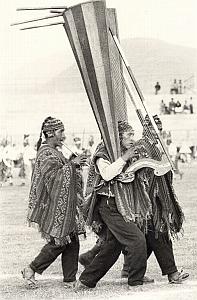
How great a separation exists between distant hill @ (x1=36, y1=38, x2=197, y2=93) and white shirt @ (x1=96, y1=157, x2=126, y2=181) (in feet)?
16.9

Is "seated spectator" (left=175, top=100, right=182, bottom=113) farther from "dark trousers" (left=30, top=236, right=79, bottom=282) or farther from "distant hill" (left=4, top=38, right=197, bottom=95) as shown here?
"dark trousers" (left=30, top=236, right=79, bottom=282)

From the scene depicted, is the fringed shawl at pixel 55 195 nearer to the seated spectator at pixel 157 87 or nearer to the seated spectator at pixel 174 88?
the seated spectator at pixel 157 87

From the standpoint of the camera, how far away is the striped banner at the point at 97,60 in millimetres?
7816

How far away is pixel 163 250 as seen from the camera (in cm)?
805

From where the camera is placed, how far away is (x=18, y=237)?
1067 centimetres

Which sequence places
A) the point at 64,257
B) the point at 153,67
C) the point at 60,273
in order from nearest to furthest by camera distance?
the point at 64,257, the point at 60,273, the point at 153,67

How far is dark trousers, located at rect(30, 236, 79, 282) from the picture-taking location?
26.3ft

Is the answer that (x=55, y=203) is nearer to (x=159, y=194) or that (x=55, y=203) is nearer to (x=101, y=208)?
(x=101, y=208)

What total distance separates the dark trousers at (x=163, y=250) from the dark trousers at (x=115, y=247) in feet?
0.69

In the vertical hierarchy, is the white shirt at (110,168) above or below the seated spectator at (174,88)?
below

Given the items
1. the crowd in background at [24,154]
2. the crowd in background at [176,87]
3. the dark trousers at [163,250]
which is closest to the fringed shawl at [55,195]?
the dark trousers at [163,250]

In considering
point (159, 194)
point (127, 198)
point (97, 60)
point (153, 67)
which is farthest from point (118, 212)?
point (153, 67)

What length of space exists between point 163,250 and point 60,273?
3.64ft

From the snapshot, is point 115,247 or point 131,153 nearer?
point 131,153
